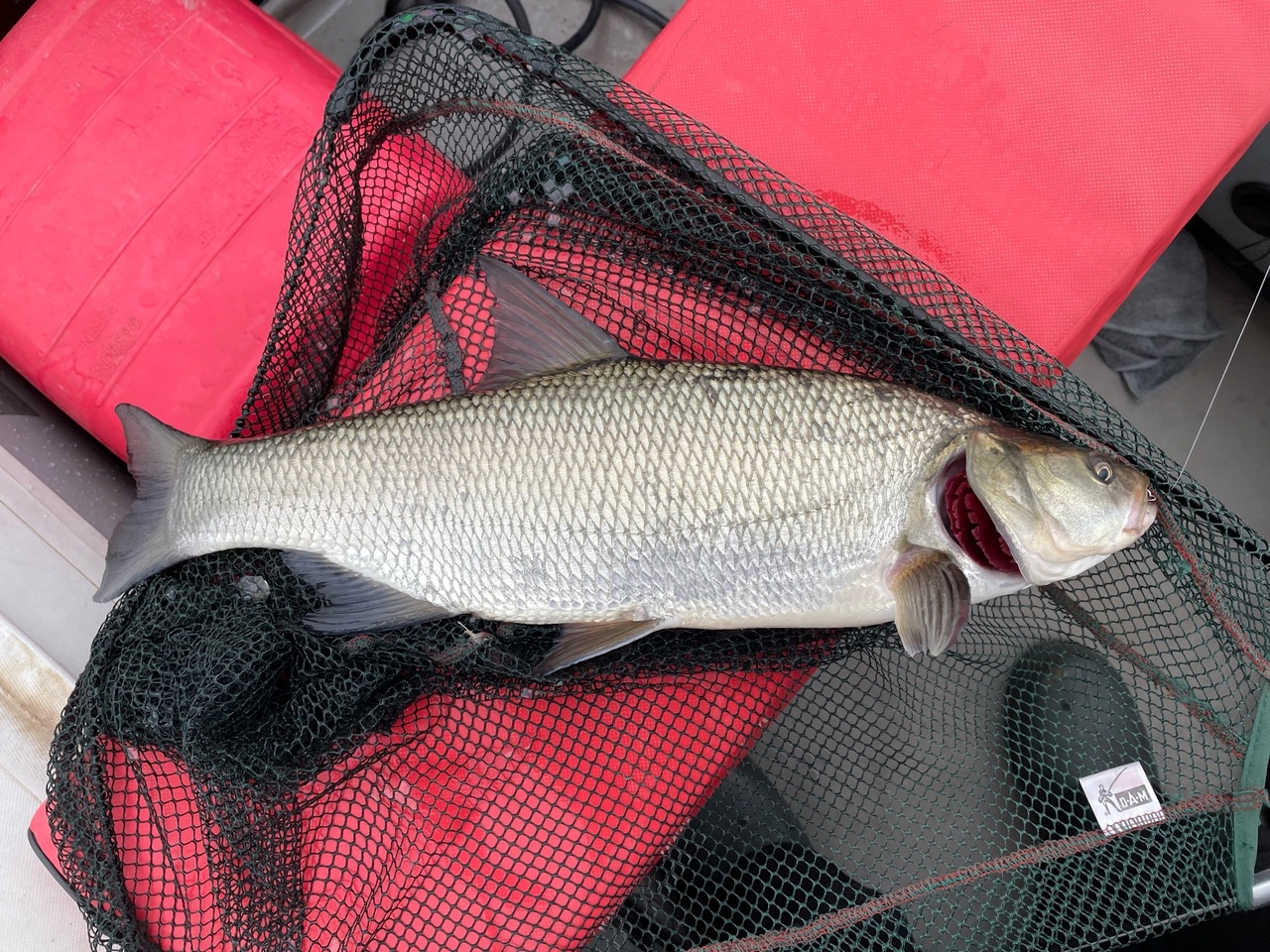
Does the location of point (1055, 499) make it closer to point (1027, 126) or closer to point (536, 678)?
point (1027, 126)

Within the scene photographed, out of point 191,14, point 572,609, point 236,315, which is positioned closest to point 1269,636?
point 572,609

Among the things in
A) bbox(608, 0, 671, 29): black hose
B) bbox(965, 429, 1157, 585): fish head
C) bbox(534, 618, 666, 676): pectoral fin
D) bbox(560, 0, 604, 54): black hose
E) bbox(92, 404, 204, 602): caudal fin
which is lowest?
bbox(92, 404, 204, 602): caudal fin

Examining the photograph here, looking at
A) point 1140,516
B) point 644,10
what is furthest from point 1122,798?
point 644,10

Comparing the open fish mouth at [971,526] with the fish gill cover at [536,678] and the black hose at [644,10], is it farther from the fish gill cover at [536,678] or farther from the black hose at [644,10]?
the black hose at [644,10]

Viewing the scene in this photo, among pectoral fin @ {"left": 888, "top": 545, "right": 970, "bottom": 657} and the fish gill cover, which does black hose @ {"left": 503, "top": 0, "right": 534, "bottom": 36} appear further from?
pectoral fin @ {"left": 888, "top": 545, "right": 970, "bottom": 657}

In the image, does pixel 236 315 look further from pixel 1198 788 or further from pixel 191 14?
pixel 1198 788

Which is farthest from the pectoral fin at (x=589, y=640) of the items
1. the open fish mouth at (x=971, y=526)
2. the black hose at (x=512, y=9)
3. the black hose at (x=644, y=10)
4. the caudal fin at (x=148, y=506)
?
the black hose at (x=644, y=10)

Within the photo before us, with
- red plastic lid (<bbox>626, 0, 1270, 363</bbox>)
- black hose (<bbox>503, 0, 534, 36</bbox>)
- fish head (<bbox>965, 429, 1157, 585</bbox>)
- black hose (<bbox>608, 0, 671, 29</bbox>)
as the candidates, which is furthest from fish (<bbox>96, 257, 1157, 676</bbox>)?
black hose (<bbox>608, 0, 671, 29</bbox>)
